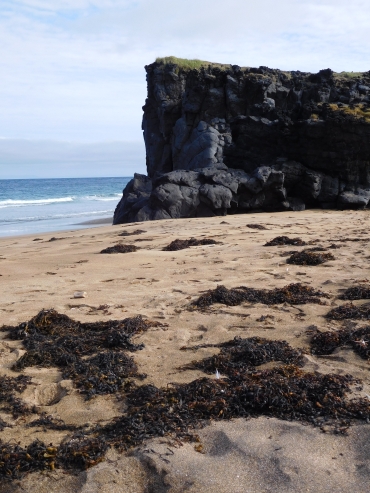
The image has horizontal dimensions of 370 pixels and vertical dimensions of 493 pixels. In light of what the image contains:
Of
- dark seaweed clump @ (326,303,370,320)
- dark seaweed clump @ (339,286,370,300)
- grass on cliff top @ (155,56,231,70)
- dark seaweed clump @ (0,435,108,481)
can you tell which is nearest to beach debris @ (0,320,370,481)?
dark seaweed clump @ (0,435,108,481)

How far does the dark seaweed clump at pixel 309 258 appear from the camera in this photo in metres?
7.20

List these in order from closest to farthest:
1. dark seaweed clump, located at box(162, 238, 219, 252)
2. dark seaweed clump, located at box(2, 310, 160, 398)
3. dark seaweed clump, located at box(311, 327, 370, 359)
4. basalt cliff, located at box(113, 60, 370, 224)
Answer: dark seaweed clump, located at box(2, 310, 160, 398), dark seaweed clump, located at box(311, 327, 370, 359), dark seaweed clump, located at box(162, 238, 219, 252), basalt cliff, located at box(113, 60, 370, 224)

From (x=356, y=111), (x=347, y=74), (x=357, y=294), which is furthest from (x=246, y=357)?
(x=347, y=74)

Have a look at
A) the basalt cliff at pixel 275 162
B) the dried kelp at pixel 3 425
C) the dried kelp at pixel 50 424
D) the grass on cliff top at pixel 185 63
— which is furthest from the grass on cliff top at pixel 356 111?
the dried kelp at pixel 3 425

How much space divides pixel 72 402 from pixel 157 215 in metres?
15.6

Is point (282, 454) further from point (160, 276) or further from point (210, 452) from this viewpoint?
point (160, 276)

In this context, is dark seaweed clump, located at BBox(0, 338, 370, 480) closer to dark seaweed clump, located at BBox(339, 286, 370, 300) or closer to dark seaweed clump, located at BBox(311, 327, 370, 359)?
dark seaweed clump, located at BBox(311, 327, 370, 359)

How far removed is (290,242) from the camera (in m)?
Answer: 9.39

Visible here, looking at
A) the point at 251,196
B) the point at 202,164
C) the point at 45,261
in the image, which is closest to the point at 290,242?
the point at 45,261

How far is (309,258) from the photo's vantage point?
7.25 metres

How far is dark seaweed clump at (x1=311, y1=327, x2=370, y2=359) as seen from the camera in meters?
3.77

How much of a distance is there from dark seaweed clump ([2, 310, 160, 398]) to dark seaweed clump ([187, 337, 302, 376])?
564mm

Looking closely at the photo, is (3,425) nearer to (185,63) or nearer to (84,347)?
(84,347)

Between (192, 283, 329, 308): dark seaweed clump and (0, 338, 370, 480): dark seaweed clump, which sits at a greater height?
(192, 283, 329, 308): dark seaweed clump
